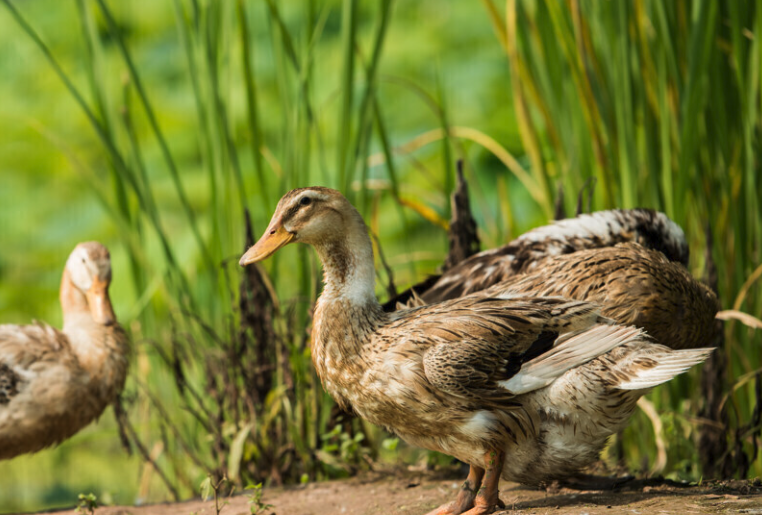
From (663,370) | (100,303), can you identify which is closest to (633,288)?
(663,370)

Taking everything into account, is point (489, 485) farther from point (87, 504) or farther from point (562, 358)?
point (87, 504)

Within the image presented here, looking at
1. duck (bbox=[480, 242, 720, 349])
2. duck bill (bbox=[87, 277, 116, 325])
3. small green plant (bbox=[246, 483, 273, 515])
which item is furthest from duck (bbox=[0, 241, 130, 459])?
duck (bbox=[480, 242, 720, 349])

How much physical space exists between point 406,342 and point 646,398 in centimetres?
207

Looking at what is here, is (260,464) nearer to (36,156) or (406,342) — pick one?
(406,342)

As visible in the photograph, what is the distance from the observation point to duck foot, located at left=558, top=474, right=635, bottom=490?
11.1 feet

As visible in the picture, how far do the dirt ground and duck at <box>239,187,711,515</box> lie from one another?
0.23m

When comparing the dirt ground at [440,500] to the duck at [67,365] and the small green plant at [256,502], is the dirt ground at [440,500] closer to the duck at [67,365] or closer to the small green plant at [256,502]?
the small green plant at [256,502]

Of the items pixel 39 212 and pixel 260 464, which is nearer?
pixel 260 464

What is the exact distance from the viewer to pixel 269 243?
117 inches

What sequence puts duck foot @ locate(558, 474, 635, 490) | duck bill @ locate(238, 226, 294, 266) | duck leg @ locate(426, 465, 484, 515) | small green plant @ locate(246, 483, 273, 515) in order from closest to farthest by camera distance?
duck bill @ locate(238, 226, 294, 266) → duck leg @ locate(426, 465, 484, 515) → small green plant @ locate(246, 483, 273, 515) → duck foot @ locate(558, 474, 635, 490)

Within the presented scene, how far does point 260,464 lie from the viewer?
13.9 feet

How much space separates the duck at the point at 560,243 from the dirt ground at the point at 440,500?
88 cm

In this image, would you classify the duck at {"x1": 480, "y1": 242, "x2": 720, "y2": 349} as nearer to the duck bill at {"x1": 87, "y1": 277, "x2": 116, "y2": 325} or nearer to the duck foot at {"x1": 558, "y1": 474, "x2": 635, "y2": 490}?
the duck foot at {"x1": 558, "y1": 474, "x2": 635, "y2": 490}

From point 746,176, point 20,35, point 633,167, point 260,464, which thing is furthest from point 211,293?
point 20,35
